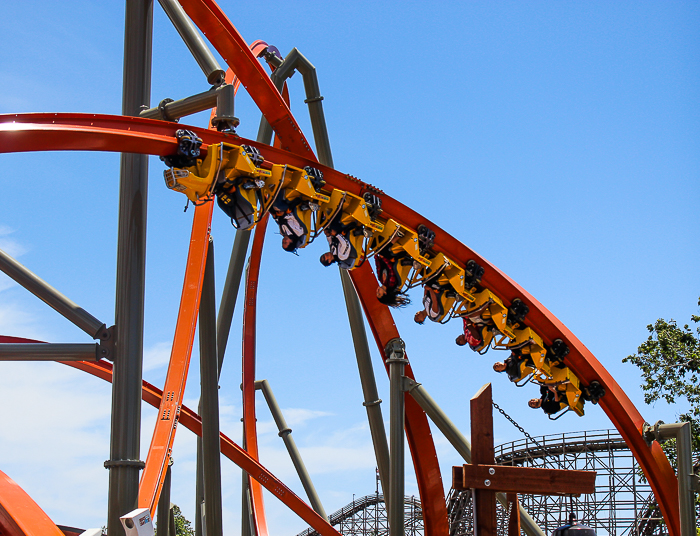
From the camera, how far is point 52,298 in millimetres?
4746

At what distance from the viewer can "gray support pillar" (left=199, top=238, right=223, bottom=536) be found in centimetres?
587

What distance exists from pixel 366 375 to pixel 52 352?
344 cm

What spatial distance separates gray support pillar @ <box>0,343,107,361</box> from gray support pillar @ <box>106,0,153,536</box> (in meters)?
0.15

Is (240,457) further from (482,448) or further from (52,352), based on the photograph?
(482,448)

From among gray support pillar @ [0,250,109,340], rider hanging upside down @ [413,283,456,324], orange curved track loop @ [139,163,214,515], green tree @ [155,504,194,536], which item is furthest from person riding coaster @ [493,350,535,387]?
green tree @ [155,504,194,536]

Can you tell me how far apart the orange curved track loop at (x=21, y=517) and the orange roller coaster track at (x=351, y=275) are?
1015 millimetres

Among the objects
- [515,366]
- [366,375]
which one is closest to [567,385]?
[515,366]

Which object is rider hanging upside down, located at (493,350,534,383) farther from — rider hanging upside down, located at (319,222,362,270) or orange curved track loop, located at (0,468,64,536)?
orange curved track loop, located at (0,468,64,536)

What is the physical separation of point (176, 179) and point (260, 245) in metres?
4.04

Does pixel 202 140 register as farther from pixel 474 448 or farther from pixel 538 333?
pixel 538 333

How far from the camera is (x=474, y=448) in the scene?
111 inches

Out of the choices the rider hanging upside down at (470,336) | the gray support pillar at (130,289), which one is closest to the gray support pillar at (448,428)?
the rider hanging upside down at (470,336)

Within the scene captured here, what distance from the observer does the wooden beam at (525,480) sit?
2744 millimetres

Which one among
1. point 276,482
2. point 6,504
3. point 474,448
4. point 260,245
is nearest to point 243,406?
point 276,482
